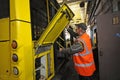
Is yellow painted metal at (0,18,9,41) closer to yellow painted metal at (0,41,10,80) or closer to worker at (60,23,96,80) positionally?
yellow painted metal at (0,41,10,80)

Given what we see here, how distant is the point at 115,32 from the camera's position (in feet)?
15.1

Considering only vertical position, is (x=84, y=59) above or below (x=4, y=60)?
below

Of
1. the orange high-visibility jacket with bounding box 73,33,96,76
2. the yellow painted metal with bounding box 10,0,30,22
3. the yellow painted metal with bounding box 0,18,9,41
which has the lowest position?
the orange high-visibility jacket with bounding box 73,33,96,76

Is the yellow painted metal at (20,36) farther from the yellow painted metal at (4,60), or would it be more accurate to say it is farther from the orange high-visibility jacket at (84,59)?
the orange high-visibility jacket at (84,59)

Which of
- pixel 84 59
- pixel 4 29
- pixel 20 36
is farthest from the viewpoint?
pixel 84 59

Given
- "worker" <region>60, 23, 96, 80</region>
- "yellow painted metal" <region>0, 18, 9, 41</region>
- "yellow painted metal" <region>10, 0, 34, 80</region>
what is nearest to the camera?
"yellow painted metal" <region>10, 0, 34, 80</region>

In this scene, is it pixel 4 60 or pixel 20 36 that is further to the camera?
pixel 4 60

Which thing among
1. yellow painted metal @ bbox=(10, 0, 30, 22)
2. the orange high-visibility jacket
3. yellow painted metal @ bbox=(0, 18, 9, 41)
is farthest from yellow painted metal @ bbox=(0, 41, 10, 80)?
the orange high-visibility jacket

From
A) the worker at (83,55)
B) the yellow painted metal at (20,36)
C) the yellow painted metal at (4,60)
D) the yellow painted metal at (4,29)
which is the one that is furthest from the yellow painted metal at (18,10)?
the worker at (83,55)

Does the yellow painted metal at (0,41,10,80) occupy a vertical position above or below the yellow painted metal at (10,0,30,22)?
below

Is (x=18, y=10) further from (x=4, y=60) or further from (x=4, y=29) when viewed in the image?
(x=4, y=60)

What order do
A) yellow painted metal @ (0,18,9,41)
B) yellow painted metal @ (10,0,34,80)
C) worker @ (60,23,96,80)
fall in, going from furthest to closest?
worker @ (60,23,96,80) → yellow painted metal @ (0,18,9,41) → yellow painted metal @ (10,0,34,80)

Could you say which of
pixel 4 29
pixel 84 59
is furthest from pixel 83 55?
pixel 4 29

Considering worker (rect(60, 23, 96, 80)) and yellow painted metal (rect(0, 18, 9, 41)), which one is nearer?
yellow painted metal (rect(0, 18, 9, 41))
